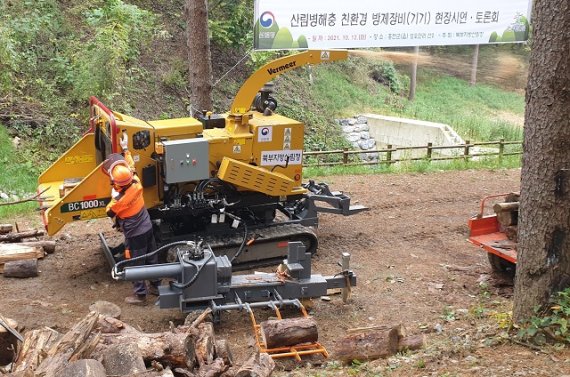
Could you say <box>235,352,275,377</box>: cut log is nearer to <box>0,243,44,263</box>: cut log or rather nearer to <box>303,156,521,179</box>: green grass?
<box>0,243,44,263</box>: cut log

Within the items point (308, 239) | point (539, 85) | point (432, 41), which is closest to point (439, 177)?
point (432, 41)

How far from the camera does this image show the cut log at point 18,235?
9.17 metres

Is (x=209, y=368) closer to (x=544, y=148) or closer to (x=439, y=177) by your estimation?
(x=544, y=148)

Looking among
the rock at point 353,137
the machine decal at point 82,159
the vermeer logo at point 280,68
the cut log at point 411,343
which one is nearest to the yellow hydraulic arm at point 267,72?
the vermeer logo at point 280,68

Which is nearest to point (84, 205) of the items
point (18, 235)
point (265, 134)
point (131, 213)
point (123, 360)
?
point (131, 213)

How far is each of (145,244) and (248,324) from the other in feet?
5.18

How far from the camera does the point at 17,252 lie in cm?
863

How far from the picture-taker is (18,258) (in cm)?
859

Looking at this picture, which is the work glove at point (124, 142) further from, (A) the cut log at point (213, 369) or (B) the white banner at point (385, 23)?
(B) the white banner at point (385, 23)

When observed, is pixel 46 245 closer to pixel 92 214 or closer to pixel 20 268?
pixel 20 268

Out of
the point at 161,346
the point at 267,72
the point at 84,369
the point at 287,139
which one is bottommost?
the point at 161,346

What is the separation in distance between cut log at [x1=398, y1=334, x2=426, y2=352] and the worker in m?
3.19

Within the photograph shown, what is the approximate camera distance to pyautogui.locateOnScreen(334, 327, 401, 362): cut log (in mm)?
6246

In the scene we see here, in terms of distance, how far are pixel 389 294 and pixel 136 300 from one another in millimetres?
3113
